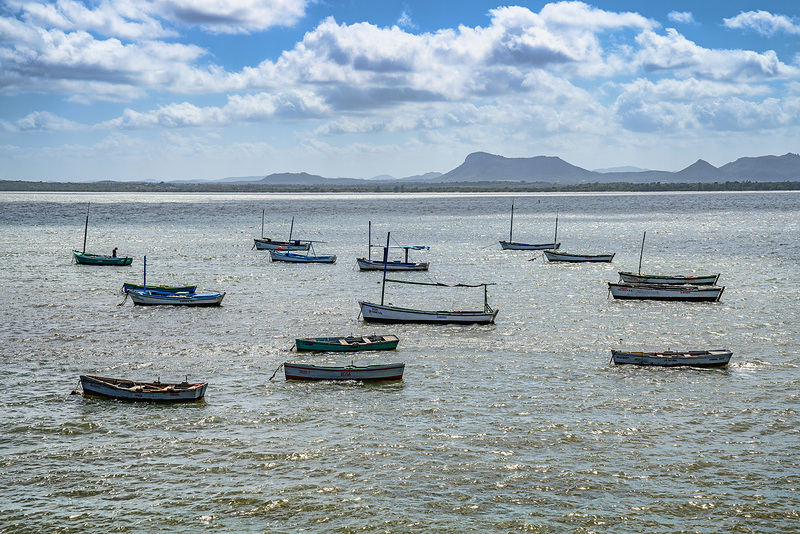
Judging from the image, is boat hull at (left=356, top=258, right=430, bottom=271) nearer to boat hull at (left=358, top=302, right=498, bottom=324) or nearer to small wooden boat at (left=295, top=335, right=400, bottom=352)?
boat hull at (left=358, top=302, right=498, bottom=324)

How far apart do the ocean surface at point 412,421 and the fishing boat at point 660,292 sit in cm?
122

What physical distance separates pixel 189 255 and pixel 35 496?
71.6 m

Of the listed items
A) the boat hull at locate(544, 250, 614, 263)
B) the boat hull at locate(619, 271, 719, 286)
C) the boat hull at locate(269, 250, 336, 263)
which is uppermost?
the boat hull at locate(544, 250, 614, 263)

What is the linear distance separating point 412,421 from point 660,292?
35.8 m

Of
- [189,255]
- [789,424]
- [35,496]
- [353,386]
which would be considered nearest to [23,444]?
[35,496]

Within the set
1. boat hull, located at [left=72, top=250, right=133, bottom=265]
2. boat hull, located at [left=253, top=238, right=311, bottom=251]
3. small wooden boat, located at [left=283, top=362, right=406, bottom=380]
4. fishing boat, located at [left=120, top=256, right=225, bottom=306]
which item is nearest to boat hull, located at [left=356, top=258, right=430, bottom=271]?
boat hull, located at [left=253, top=238, right=311, bottom=251]

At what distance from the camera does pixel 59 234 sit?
5007 inches

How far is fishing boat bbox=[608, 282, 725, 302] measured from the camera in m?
58.7

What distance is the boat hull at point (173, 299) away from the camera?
183 feet

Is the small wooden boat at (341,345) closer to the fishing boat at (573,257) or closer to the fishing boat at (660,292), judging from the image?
the fishing boat at (660,292)

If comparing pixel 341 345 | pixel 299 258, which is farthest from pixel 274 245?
pixel 341 345

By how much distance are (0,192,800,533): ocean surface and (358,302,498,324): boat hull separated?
0.82 meters

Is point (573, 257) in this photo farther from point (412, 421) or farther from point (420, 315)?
point (412, 421)

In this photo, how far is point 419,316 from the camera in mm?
49219
